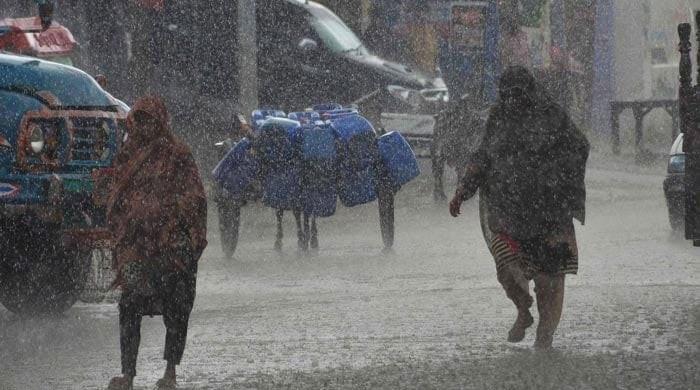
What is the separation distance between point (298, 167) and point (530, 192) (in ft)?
22.6

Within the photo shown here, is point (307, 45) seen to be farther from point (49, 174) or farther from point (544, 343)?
point (544, 343)

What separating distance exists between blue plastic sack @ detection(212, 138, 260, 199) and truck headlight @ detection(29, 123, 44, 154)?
5168 millimetres

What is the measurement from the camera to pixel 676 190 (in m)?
17.6

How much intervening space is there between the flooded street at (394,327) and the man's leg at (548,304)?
0.48 ft

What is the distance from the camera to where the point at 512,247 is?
9945 millimetres

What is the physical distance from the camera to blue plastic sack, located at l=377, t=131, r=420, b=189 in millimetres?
17156

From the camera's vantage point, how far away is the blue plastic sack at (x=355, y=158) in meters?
16.8

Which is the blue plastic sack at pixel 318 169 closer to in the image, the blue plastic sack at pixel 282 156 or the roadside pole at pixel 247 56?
the blue plastic sack at pixel 282 156

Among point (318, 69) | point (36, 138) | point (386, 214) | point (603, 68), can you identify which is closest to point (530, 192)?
point (36, 138)

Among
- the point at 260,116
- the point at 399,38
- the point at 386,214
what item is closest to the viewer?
the point at 260,116

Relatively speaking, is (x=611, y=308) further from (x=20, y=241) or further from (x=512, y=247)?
(x=20, y=241)

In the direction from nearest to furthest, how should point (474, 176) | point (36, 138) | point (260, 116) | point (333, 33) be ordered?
1. point (474, 176)
2. point (36, 138)
3. point (260, 116)
4. point (333, 33)

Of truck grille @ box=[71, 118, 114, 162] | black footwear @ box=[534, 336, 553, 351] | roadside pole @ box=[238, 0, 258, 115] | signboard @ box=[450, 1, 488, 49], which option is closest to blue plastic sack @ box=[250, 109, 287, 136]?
truck grille @ box=[71, 118, 114, 162]

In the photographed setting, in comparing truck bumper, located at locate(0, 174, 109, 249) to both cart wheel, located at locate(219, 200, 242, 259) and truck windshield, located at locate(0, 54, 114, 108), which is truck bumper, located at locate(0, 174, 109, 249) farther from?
cart wheel, located at locate(219, 200, 242, 259)
